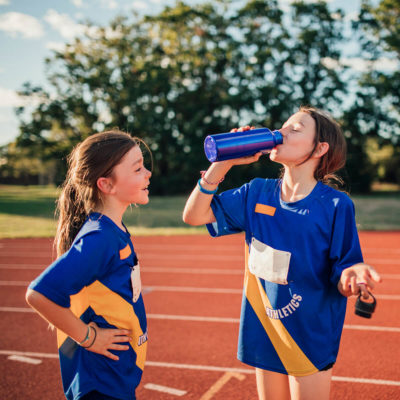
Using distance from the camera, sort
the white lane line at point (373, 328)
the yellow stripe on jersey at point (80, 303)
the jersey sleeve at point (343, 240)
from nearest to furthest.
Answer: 1. the yellow stripe on jersey at point (80, 303)
2. the jersey sleeve at point (343, 240)
3. the white lane line at point (373, 328)

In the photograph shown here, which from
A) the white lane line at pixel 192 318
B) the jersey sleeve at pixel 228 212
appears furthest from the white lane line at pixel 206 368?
the jersey sleeve at pixel 228 212

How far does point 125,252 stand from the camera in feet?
5.69

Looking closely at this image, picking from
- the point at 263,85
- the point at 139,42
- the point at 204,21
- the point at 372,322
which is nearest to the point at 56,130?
the point at 139,42

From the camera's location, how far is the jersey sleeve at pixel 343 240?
1.74 metres

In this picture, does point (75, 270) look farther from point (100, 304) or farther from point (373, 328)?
point (373, 328)

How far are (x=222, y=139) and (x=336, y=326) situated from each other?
99cm

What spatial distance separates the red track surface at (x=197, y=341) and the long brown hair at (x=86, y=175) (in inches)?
77.4

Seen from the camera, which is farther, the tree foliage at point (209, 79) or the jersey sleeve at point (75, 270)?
the tree foliage at point (209, 79)

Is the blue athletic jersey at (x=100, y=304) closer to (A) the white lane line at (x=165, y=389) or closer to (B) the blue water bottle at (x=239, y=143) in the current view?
(B) the blue water bottle at (x=239, y=143)

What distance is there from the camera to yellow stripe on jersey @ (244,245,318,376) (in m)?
1.80

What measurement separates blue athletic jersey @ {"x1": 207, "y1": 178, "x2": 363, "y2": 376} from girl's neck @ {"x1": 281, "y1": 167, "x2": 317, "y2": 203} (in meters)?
0.04

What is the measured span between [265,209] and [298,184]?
20cm

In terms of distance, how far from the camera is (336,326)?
72.8 inches

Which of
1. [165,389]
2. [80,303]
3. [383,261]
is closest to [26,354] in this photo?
[165,389]
